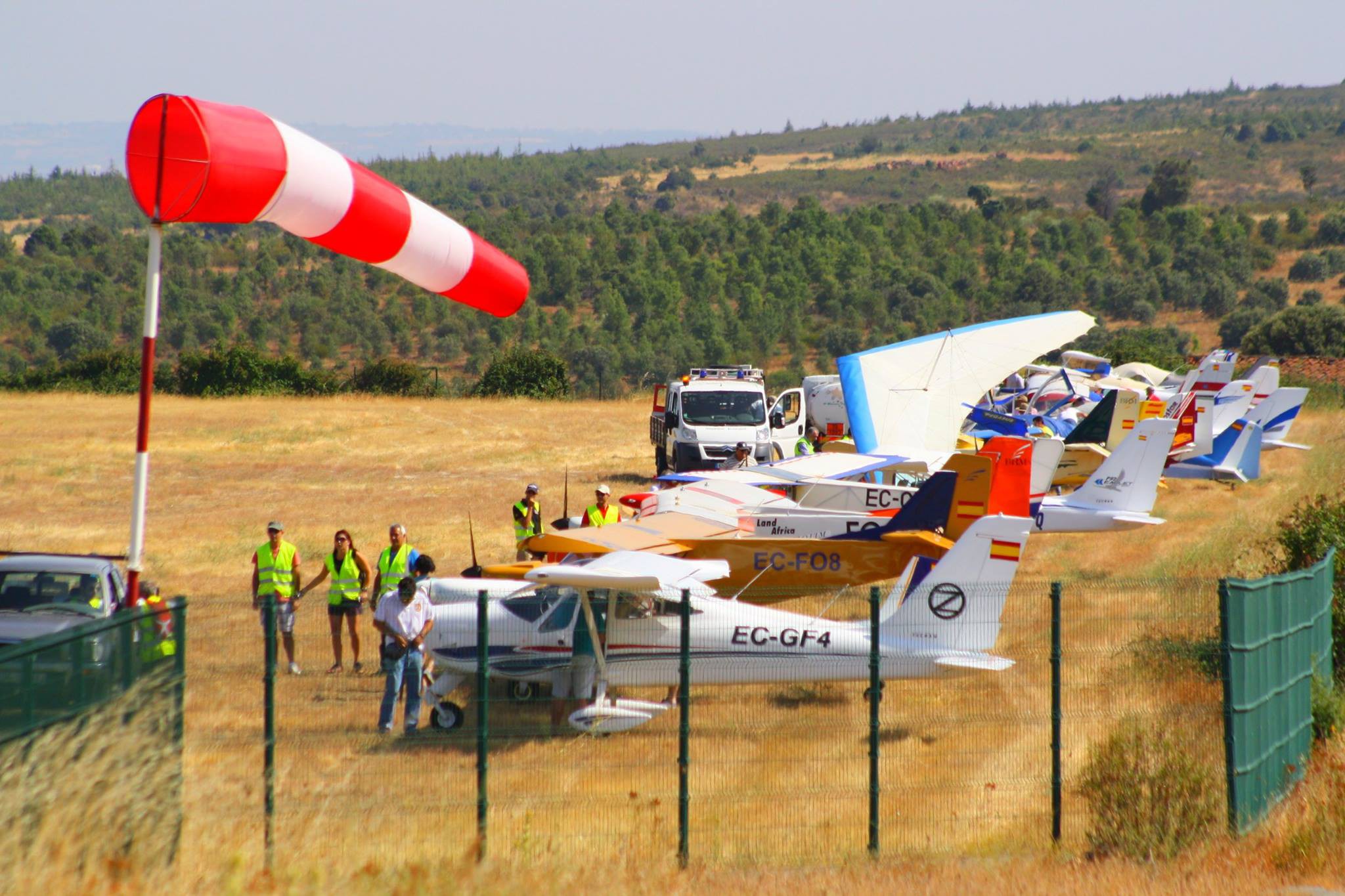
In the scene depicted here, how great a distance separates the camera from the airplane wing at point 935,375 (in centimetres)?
2247

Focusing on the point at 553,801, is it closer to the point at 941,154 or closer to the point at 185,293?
the point at 185,293

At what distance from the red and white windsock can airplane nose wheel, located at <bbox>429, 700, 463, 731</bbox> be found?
3.62 m

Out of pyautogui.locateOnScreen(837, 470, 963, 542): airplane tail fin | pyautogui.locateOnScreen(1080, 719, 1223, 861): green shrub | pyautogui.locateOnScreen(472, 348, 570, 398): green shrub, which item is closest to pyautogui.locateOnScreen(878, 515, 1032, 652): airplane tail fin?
pyautogui.locateOnScreen(1080, 719, 1223, 861): green shrub

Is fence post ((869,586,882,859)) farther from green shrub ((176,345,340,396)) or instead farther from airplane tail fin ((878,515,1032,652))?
green shrub ((176,345,340,396))

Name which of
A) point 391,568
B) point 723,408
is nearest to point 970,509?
point 391,568

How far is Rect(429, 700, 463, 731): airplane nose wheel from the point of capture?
9633 mm

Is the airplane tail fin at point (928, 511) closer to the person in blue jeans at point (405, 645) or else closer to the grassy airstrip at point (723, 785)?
the grassy airstrip at point (723, 785)

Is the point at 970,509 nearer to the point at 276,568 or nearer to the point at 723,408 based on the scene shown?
the point at 276,568

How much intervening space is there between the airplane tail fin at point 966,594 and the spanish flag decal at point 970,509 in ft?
→ 11.9

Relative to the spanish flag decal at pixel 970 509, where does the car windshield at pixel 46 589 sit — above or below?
below

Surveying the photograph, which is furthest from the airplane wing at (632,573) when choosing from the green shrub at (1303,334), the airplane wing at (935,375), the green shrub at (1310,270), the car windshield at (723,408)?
the green shrub at (1310,270)

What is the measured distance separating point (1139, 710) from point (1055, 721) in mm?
Result: 597

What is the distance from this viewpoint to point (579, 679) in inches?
363

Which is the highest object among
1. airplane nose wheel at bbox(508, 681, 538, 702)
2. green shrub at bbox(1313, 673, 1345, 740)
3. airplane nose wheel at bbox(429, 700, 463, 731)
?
green shrub at bbox(1313, 673, 1345, 740)
